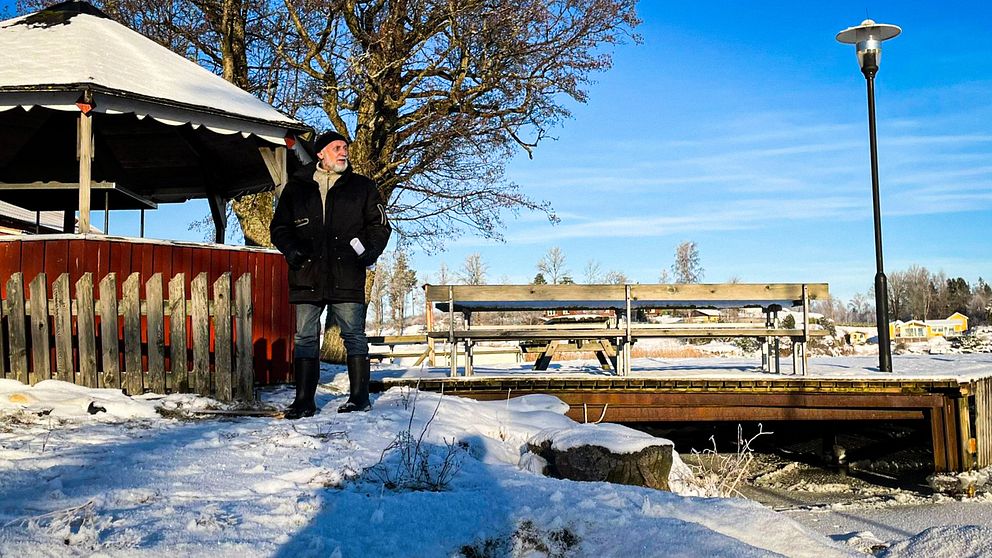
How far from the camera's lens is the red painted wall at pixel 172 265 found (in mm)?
8500

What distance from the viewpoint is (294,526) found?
336 centimetres

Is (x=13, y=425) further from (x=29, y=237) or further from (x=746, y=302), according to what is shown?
(x=746, y=302)

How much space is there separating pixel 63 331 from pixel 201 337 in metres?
1.15

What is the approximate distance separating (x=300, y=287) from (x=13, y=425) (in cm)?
203

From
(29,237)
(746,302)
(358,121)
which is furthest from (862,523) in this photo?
(358,121)

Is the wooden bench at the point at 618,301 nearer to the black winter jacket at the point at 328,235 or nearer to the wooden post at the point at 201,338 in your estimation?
the wooden post at the point at 201,338

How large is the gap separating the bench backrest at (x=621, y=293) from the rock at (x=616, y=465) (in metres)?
4.07

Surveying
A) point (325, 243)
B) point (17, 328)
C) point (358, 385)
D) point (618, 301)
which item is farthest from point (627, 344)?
point (17, 328)

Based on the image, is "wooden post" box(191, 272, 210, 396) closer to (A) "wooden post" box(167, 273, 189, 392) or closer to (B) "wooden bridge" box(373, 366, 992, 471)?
(A) "wooden post" box(167, 273, 189, 392)

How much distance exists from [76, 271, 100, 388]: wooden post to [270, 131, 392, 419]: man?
199cm

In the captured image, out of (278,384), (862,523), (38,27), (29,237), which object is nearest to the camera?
(862,523)

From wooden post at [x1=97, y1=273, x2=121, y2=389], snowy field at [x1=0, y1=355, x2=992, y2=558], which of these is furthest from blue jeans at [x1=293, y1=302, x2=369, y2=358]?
wooden post at [x1=97, y1=273, x2=121, y2=389]

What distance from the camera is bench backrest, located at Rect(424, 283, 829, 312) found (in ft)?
30.1

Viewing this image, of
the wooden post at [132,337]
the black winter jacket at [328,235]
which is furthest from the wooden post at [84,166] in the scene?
the black winter jacket at [328,235]
